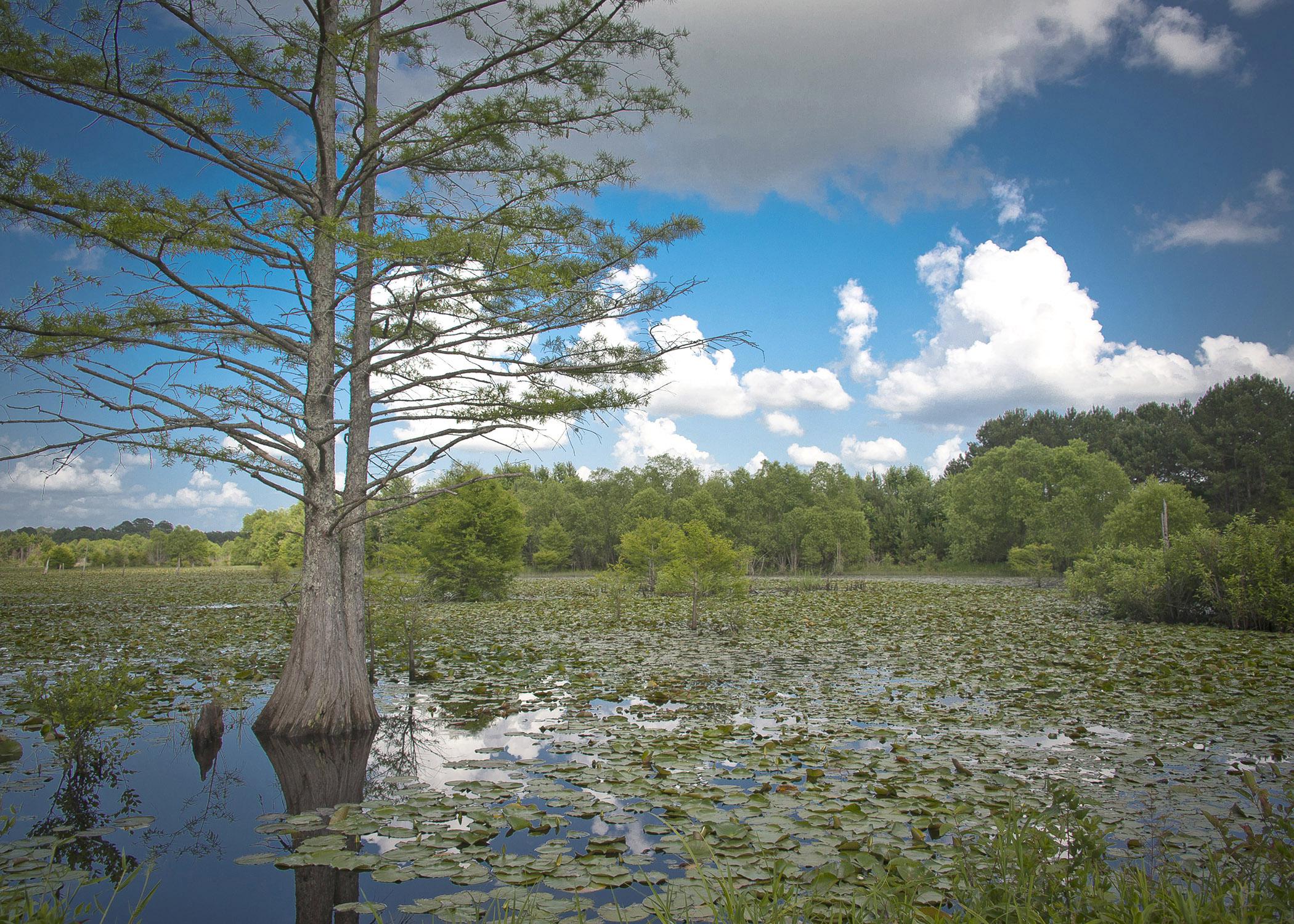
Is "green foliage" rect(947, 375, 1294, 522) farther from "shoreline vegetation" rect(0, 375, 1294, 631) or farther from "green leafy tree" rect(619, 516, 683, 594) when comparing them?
"green leafy tree" rect(619, 516, 683, 594)

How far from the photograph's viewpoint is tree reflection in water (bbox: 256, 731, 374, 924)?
13.5 feet

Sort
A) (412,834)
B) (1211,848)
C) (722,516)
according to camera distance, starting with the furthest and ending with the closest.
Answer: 1. (722,516)
2. (412,834)
3. (1211,848)

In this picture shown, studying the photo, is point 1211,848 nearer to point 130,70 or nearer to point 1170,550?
point 130,70

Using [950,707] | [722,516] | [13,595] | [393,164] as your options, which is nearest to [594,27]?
[393,164]

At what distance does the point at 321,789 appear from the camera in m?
6.04

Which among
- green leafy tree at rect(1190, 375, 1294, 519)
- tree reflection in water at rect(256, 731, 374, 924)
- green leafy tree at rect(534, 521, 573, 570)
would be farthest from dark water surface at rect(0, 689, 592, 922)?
green leafy tree at rect(1190, 375, 1294, 519)

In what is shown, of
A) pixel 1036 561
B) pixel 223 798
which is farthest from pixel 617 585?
pixel 1036 561

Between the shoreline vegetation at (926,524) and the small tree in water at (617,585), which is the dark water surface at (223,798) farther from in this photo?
the small tree in water at (617,585)

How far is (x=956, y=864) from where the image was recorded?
349 centimetres

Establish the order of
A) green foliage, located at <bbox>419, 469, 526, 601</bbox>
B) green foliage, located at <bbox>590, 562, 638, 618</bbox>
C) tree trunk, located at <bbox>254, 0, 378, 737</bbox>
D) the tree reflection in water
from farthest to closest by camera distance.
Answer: green foliage, located at <bbox>419, 469, 526, 601</bbox>
green foliage, located at <bbox>590, 562, 638, 618</bbox>
tree trunk, located at <bbox>254, 0, 378, 737</bbox>
the tree reflection in water

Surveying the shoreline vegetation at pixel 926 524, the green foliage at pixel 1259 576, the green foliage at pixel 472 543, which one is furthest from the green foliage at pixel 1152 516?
the green foliage at pixel 472 543

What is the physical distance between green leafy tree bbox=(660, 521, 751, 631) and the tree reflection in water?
9.87 meters

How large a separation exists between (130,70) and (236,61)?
1.04m

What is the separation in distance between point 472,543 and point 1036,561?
95.4 feet
